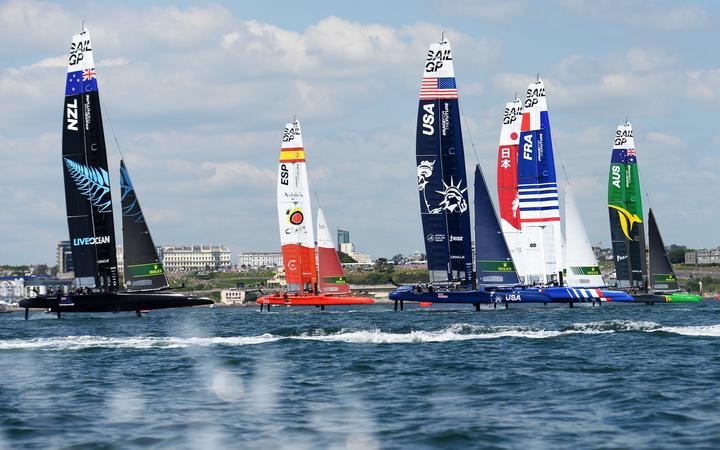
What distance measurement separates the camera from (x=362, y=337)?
45312 mm

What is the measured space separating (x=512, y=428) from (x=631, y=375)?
9313mm

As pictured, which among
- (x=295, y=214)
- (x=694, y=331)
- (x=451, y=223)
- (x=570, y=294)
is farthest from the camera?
(x=295, y=214)

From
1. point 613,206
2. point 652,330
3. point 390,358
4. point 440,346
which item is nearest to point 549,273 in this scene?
point 613,206

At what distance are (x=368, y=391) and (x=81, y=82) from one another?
1915 inches

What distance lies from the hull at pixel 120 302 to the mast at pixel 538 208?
25536 millimetres

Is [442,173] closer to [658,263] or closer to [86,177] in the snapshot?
[86,177]

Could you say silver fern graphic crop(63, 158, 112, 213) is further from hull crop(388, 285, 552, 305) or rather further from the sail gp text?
hull crop(388, 285, 552, 305)

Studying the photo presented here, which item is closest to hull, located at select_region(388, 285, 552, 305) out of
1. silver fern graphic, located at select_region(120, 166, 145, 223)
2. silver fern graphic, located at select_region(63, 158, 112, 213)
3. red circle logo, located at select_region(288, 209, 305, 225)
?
silver fern graphic, located at select_region(120, 166, 145, 223)

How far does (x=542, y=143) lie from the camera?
84.9 metres

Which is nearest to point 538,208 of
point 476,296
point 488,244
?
point 488,244

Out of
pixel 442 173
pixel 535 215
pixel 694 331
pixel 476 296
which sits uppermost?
pixel 442 173

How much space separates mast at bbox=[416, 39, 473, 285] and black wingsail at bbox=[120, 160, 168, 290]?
17.7 meters

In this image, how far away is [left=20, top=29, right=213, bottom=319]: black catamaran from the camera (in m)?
69.8

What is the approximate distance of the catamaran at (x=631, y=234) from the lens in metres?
100
